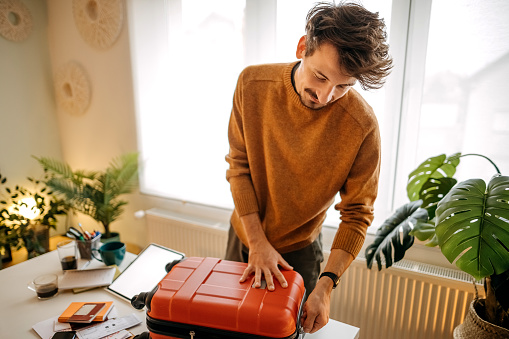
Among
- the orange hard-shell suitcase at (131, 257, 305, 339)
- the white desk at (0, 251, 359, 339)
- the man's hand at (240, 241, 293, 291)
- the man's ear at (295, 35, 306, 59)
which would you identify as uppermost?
the man's ear at (295, 35, 306, 59)

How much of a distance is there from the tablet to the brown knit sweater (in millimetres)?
400

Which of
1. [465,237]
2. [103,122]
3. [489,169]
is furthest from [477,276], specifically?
[103,122]

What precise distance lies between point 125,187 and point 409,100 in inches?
81.9

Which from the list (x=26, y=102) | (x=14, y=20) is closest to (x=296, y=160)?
(x=26, y=102)

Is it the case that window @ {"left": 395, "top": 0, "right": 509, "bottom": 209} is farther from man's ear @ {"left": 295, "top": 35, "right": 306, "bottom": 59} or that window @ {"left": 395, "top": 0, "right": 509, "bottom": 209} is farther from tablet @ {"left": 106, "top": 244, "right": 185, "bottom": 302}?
tablet @ {"left": 106, "top": 244, "right": 185, "bottom": 302}

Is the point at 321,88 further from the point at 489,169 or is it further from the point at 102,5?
the point at 102,5

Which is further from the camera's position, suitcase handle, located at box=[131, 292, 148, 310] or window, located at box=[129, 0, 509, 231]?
window, located at box=[129, 0, 509, 231]

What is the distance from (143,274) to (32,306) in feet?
1.28

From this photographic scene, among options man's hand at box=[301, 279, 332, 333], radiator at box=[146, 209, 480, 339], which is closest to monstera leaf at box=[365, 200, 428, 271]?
radiator at box=[146, 209, 480, 339]

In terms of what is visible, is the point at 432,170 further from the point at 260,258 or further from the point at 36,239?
the point at 36,239

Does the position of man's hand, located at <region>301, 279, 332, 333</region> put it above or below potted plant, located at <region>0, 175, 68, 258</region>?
above

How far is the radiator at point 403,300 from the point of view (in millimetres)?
1548

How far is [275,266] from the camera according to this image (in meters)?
0.92

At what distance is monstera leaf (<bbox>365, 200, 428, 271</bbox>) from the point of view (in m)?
1.27
